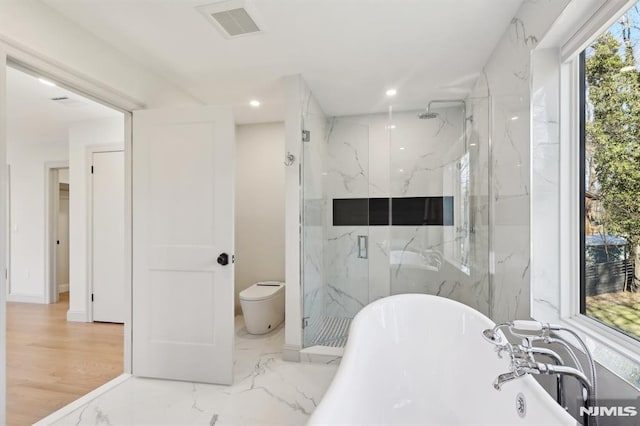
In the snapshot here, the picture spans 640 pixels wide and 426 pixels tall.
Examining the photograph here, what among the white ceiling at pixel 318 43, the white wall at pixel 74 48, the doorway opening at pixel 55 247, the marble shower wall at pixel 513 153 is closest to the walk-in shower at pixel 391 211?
the marble shower wall at pixel 513 153

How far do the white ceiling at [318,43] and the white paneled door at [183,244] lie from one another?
1.50 feet

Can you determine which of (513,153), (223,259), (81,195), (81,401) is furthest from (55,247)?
(513,153)

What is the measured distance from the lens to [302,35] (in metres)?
1.94

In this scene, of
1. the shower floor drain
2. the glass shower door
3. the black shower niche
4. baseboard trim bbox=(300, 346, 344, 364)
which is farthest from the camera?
the glass shower door

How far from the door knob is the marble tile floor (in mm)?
863

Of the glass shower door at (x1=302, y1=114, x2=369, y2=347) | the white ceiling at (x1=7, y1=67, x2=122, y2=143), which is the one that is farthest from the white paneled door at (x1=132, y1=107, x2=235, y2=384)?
the white ceiling at (x1=7, y1=67, x2=122, y2=143)

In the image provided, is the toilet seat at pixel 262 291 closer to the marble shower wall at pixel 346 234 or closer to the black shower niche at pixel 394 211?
the marble shower wall at pixel 346 234

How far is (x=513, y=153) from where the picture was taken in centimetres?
181

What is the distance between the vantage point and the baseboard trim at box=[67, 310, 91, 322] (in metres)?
3.38

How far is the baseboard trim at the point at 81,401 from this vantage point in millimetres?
1698

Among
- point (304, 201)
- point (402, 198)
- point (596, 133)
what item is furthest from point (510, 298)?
point (304, 201)

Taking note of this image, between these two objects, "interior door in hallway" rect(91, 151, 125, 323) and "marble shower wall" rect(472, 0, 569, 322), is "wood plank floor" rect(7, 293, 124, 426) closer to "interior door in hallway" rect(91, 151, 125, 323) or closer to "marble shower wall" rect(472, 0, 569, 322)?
"interior door in hallway" rect(91, 151, 125, 323)

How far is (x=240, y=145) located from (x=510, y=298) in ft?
10.5

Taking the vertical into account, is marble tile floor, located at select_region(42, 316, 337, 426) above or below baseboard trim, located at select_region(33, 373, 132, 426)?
below
